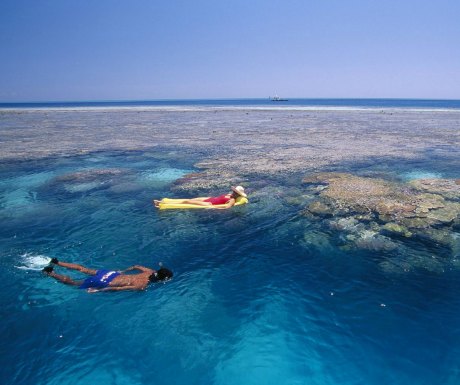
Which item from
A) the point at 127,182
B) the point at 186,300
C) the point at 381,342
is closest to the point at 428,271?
the point at 381,342

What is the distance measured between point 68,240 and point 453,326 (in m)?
11.8

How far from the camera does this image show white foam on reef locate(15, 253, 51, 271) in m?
10.0

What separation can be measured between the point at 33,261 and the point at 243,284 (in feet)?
21.8

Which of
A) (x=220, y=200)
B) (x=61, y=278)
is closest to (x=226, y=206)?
(x=220, y=200)

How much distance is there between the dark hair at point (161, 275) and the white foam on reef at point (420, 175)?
15591mm

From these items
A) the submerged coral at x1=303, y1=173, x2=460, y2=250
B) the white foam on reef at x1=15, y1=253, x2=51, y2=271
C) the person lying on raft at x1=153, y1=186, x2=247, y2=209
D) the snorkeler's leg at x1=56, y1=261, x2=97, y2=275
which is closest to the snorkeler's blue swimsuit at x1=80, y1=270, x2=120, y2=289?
the snorkeler's leg at x1=56, y1=261, x2=97, y2=275

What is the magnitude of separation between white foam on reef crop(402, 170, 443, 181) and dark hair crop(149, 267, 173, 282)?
51.2ft

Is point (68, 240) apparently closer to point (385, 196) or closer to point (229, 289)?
point (229, 289)

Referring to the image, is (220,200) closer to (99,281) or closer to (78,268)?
(78,268)

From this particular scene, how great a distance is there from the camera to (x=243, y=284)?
9.27m

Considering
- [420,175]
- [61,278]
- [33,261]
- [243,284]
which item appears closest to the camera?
[61,278]

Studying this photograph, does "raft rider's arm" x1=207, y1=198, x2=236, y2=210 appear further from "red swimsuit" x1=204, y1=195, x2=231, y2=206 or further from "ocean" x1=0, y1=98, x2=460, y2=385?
"ocean" x1=0, y1=98, x2=460, y2=385

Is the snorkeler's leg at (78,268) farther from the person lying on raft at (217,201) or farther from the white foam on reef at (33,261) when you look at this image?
the person lying on raft at (217,201)

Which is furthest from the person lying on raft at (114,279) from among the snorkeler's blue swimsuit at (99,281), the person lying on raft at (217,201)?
the person lying on raft at (217,201)
